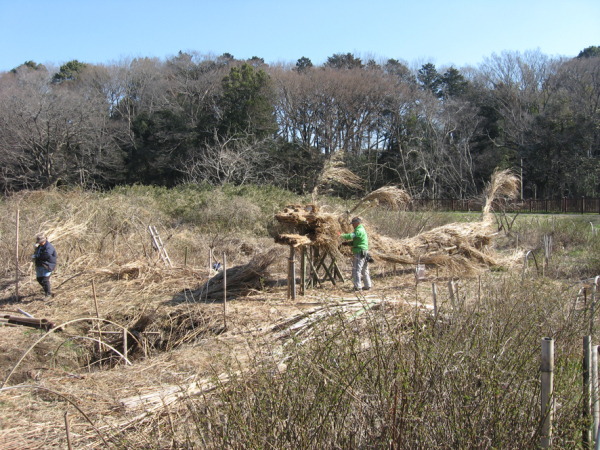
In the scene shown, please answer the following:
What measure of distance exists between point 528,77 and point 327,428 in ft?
126

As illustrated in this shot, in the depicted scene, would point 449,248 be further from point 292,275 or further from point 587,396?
point 587,396

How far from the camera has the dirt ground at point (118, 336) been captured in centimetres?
400

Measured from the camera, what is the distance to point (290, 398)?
2535 millimetres

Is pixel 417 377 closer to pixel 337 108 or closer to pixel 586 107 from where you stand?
pixel 337 108

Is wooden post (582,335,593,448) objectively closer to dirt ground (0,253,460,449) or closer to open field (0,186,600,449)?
open field (0,186,600,449)

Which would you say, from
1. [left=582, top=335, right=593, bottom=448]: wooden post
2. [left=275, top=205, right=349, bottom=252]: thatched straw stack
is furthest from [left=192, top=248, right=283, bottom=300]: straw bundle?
[left=582, top=335, right=593, bottom=448]: wooden post

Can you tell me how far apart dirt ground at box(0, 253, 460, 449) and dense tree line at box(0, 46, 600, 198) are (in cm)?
1732

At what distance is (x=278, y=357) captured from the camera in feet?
14.0

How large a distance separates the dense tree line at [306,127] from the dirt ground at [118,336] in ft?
56.8

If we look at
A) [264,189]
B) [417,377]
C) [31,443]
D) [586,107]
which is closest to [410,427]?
[417,377]

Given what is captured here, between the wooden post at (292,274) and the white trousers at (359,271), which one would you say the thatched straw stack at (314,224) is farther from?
the white trousers at (359,271)

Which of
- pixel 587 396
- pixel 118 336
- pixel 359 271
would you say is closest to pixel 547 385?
pixel 587 396

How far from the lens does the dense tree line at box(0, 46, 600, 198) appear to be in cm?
2811

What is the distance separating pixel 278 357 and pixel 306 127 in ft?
100
